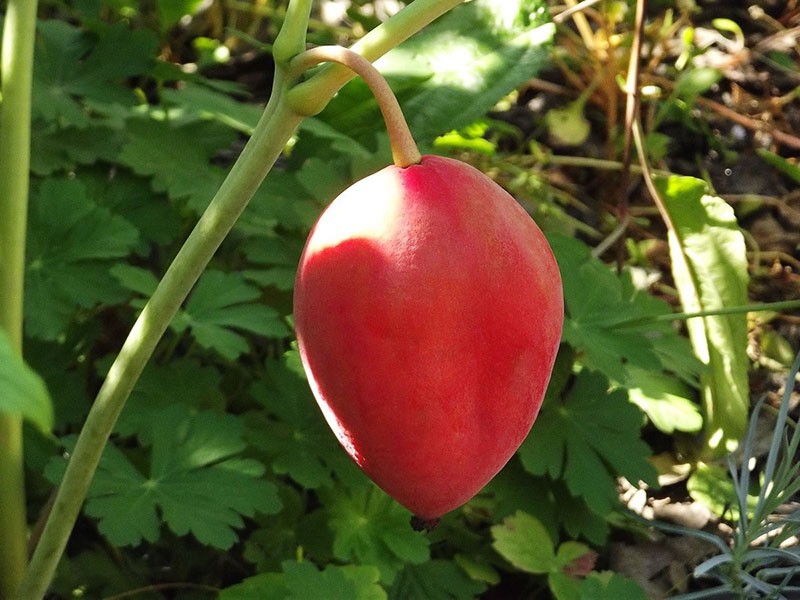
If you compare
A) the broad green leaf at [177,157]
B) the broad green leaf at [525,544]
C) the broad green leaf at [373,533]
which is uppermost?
the broad green leaf at [177,157]

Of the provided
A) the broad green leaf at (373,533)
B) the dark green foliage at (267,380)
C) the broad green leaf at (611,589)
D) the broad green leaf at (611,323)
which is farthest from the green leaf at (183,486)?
the broad green leaf at (611,323)

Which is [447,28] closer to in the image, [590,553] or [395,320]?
[590,553]

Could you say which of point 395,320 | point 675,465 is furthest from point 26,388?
point 675,465

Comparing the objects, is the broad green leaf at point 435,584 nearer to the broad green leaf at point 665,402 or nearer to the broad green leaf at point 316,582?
the broad green leaf at point 316,582

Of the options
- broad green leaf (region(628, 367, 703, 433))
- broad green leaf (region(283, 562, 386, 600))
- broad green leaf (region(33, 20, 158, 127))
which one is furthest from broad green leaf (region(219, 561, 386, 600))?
broad green leaf (region(33, 20, 158, 127))

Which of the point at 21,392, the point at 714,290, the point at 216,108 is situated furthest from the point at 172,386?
the point at 21,392

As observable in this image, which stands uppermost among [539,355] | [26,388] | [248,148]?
[26,388]

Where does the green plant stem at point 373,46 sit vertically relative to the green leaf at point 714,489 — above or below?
above
